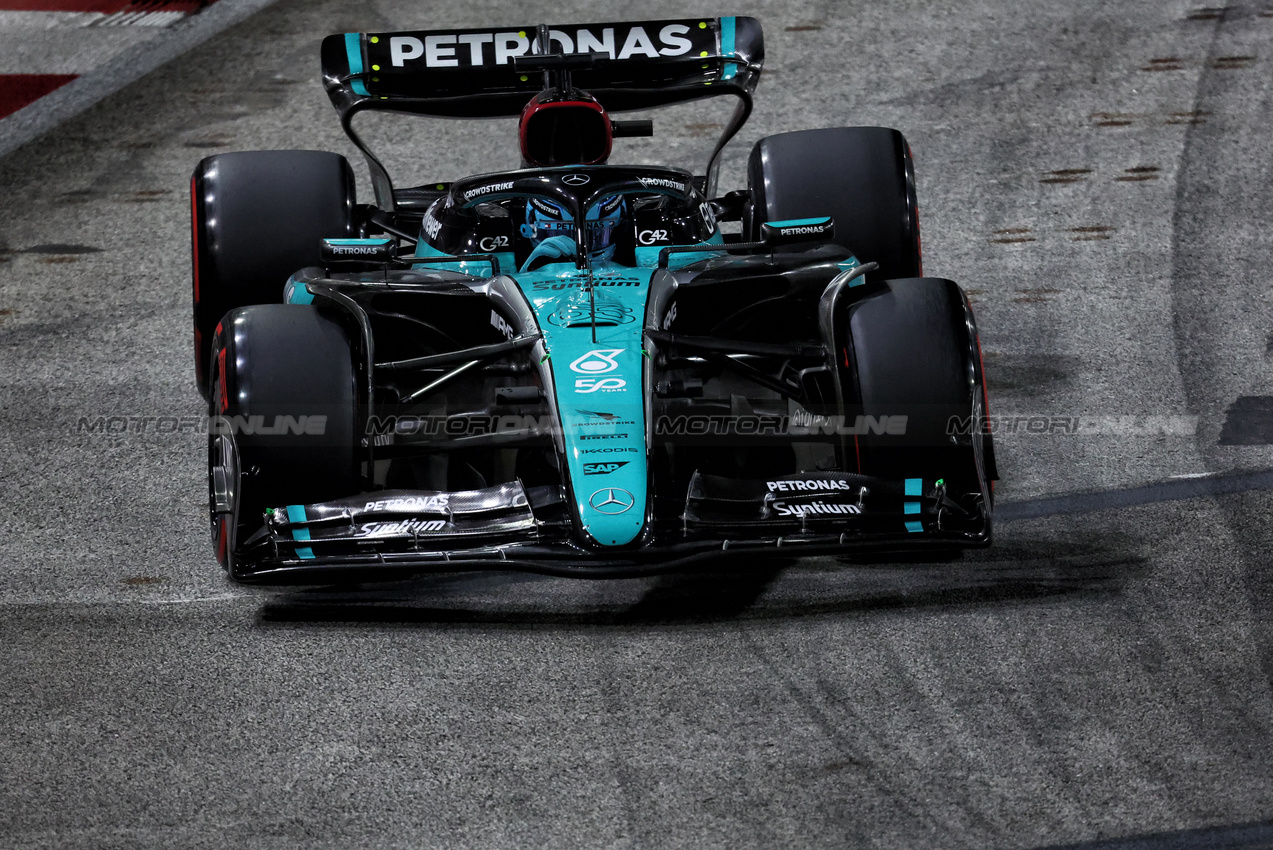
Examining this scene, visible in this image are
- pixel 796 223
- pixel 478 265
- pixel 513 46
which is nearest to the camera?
pixel 796 223

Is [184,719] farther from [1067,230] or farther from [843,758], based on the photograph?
[1067,230]

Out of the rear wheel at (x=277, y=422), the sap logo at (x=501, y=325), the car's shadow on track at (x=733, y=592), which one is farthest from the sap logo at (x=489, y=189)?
the car's shadow on track at (x=733, y=592)

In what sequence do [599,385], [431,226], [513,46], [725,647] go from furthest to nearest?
1. [513,46]
2. [431,226]
3. [599,385]
4. [725,647]

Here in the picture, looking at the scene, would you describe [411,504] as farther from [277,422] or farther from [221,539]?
[221,539]

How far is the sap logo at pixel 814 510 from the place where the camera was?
4332mm

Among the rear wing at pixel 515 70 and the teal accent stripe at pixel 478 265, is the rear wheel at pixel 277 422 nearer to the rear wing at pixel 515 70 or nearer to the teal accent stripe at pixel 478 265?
the teal accent stripe at pixel 478 265

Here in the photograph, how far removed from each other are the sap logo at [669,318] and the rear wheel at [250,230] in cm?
163

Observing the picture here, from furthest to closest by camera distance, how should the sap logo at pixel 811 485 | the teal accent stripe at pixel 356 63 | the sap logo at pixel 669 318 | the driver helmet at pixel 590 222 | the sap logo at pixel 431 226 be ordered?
the teal accent stripe at pixel 356 63
the sap logo at pixel 431 226
the driver helmet at pixel 590 222
the sap logo at pixel 669 318
the sap logo at pixel 811 485

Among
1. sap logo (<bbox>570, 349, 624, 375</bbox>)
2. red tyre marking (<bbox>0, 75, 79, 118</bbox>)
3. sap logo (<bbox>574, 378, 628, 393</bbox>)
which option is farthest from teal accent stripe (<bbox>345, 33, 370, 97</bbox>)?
red tyre marking (<bbox>0, 75, 79, 118</bbox>)

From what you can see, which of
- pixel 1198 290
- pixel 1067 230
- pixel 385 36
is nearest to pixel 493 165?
pixel 385 36

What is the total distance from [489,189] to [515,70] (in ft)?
2.99

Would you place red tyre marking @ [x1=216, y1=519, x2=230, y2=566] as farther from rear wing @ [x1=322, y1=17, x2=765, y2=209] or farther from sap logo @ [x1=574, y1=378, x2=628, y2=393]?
rear wing @ [x1=322, y1=17, x2=765, y2=209]

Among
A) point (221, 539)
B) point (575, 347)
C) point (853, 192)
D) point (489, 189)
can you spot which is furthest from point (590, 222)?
point (221, 539)

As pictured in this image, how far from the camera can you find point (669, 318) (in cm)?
505
